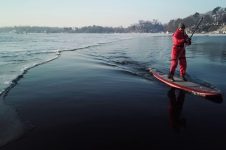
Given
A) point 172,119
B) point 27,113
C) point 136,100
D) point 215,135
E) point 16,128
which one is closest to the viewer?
point 215,135

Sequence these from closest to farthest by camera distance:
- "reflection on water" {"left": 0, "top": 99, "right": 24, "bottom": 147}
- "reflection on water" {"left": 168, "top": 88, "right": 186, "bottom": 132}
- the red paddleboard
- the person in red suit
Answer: "reflection on water" {"left": 0, "top": 99, "right": 24, "bottom": 147} < "reflection on water" {"left": 168, "top": 88, "right": 186, "bottom": 132} < the red paddleboard < the person in red suit

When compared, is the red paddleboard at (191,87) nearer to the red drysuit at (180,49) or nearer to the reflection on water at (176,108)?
the reflection on water at (176,108)

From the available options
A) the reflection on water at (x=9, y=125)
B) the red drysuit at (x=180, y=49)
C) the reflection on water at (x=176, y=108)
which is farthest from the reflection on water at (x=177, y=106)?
the reflection on water at (x=9, y=125)

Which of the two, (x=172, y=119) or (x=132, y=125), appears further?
(x=172, y=119)

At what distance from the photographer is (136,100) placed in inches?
391

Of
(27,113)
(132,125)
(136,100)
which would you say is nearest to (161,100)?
(136,100)

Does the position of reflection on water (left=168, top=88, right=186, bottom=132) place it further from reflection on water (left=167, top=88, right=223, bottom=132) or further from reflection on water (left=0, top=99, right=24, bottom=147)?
reflection on water (left=0, top=99, right=24, bottom=147)

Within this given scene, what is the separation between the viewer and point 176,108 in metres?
9.00

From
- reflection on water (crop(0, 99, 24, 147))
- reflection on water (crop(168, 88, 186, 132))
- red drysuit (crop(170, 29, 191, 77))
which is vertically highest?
red drysuit (crop(170, 29, 191, 77))

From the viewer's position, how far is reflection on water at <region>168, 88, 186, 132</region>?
752 cm

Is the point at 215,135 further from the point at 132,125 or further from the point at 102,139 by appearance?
the point at 102,139

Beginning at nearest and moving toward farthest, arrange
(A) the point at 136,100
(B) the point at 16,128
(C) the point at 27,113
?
(B) the point at 16,128
(C) the point at 27,113
(A) the point at 136,100

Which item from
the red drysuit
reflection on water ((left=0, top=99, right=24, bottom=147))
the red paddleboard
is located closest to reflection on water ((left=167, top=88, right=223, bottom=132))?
the red paddleboard

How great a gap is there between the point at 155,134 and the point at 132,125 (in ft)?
2.62
